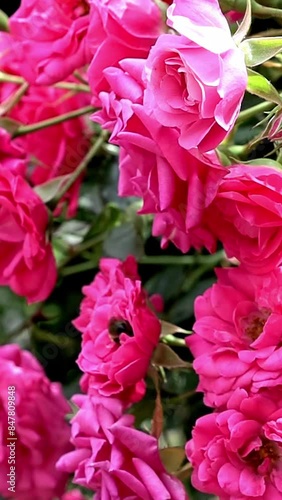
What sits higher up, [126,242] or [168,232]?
[168,232]

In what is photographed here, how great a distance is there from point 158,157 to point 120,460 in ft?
0.52

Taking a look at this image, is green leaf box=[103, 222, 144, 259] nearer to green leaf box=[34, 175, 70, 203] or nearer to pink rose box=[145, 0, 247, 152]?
green leaf box=[34, 175, 70, 203]

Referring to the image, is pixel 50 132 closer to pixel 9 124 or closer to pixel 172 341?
pixel 9 124

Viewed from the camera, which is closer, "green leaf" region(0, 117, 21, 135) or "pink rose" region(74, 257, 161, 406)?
"pink rose" region(74, 257, 161, 406)

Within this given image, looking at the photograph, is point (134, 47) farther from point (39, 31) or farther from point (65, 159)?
point (65, 159)

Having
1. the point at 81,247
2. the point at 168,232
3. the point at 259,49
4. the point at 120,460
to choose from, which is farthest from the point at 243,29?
the point at 81,247

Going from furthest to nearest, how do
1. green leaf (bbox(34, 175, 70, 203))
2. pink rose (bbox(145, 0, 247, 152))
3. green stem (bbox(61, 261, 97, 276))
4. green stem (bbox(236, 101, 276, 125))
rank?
1. green stem (bbox(61, 261, 97, 276))
2. green leaf (bbox(34, 175, 70, 203))
3. green stem (bbox(236, 101, 276, 125))
4. pink rose (bbox(145, 0, 247, 152))

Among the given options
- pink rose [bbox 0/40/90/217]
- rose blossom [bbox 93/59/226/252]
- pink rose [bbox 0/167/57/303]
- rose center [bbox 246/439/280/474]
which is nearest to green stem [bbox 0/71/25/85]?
pink rose [bbox 0/40/90/217]

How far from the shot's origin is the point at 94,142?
0.64 m

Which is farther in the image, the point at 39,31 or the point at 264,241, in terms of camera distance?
the point at 39,31

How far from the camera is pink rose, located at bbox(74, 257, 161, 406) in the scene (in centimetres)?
43

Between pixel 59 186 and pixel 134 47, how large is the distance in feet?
0.53

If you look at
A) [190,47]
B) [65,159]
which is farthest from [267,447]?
[65,159]

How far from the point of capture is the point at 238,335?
0.40 meters
